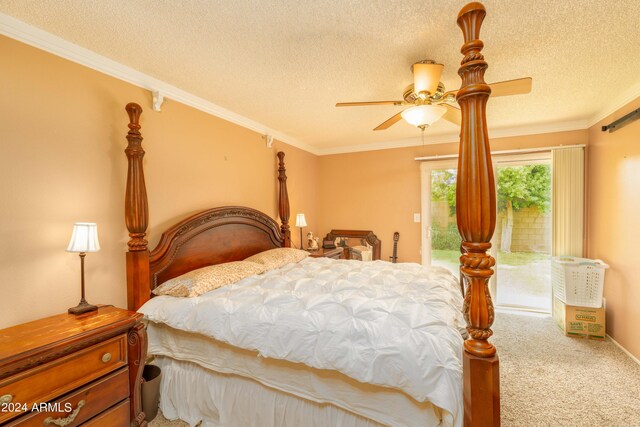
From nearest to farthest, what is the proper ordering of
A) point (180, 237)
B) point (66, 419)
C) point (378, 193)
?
point (66, 419) → point (180, 237) → point (378, 193)

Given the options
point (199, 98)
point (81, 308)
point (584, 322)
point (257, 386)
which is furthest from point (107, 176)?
point (584, 322)

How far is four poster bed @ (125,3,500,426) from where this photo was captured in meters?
1.03

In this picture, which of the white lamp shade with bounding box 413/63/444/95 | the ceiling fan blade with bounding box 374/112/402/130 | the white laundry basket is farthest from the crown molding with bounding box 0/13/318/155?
the white laundry basket

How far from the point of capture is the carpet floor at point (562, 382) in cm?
183

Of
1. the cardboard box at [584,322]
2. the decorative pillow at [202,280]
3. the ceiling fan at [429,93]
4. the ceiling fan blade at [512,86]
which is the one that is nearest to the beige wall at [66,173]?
the decorative pillow at [202,280]

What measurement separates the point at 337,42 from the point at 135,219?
5.90ft

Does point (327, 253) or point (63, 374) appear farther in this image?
point (327, 253)

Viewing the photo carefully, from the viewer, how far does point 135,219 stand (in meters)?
1.93

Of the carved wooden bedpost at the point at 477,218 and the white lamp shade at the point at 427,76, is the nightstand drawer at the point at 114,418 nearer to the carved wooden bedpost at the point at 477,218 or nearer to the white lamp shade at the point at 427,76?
the carved wooden bedpost at the point at 477,218

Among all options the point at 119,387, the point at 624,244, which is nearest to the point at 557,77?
the point at 624,244

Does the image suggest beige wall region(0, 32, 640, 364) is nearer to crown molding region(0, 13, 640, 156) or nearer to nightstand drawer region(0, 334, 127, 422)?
crown molding region(0, 13, 640, 156)

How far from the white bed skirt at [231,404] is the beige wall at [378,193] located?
3.15 meters

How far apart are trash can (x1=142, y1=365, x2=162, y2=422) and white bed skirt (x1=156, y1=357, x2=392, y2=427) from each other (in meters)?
0.04

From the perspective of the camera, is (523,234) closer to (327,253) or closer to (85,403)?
(327,253)
